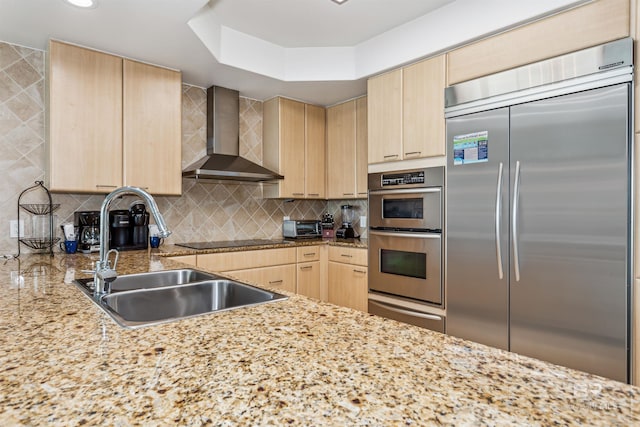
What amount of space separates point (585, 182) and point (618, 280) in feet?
1.63

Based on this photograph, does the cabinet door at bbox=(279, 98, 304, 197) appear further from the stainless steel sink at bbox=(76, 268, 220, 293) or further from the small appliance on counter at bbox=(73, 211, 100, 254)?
the stainless steel sink at bbox=(76, 268, 220, 293)

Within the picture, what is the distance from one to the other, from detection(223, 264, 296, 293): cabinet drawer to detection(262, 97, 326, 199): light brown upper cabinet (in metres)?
0.73

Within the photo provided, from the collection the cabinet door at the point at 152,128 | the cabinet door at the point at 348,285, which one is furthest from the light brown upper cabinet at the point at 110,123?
the cabinet door at the point at 348,285

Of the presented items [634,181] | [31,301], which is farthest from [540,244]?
[31,301]

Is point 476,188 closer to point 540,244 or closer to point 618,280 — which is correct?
point 540,244

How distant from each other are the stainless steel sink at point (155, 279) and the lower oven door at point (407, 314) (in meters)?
1.58

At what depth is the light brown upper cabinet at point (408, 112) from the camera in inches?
101

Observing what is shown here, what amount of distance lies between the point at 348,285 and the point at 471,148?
5.10 feet

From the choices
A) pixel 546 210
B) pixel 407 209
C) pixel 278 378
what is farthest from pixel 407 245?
pixel 278 378

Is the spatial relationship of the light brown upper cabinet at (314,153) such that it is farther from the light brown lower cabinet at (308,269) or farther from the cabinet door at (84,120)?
the cabinet door at (84,120)

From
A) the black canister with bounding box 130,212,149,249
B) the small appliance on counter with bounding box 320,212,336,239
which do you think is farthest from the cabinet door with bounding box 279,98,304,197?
the black canister with bounding box 130,212,149,249

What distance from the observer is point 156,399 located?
0.56 meters

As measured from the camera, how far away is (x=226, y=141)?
11.0 feet

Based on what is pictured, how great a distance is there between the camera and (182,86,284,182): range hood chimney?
10.3ft
